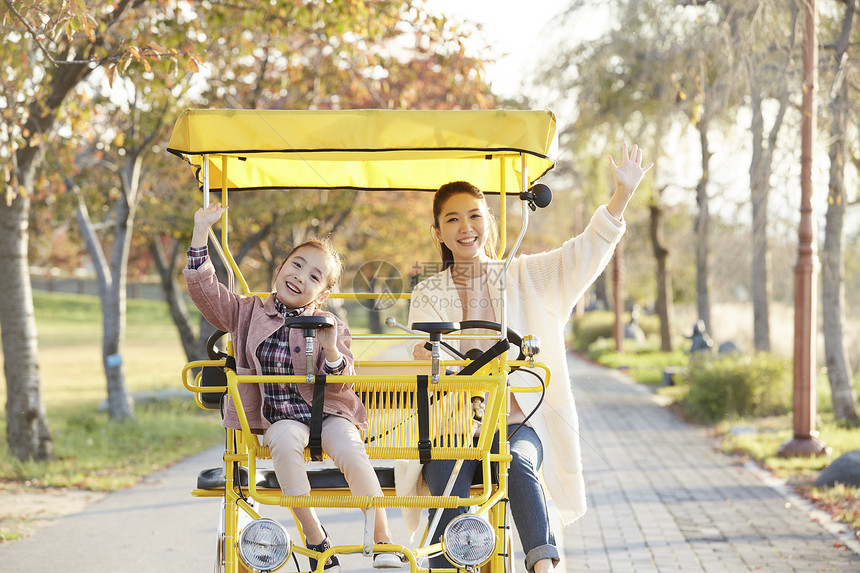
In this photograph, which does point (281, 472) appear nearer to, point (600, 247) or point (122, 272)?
point (600, 247)

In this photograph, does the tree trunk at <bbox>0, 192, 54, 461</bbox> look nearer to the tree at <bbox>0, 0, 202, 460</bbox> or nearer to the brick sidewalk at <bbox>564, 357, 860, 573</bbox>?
the tree at <bbox>0, 0, 202, 460</bbox>

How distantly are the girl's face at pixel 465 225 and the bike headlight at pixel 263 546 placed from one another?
64.9 inches

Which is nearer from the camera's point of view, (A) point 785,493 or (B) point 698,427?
(A) point 785,493

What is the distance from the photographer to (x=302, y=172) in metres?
5.50

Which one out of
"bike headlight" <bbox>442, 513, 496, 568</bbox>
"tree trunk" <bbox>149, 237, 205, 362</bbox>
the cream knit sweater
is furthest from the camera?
"tree trunk" <bbox>149, 237, 205, 362</bbox>

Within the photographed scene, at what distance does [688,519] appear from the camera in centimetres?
719

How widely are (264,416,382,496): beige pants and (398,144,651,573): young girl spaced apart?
16.5 inches

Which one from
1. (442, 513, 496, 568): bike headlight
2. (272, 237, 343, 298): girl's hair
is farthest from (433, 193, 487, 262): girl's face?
(442, 513, 496, 568): bike headlight

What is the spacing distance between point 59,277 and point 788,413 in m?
59.5

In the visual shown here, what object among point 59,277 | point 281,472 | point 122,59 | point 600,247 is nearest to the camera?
point 281,472

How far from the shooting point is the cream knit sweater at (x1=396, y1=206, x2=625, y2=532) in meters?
4.39

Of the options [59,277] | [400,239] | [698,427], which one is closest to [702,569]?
[698,427]

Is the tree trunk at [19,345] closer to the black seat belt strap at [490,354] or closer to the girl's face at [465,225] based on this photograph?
the girl's face at [465,225]

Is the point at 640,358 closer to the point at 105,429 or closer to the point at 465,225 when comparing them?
the point at 105,429
